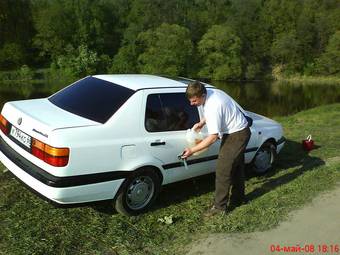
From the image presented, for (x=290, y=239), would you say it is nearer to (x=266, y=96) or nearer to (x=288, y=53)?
(x=266, y=96)

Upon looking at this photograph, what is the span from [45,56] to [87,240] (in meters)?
82.0

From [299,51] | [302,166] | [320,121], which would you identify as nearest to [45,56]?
[299,51]

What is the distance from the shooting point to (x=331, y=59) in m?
76.8

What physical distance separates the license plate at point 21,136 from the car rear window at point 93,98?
2.14 ft

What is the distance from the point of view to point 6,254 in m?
4.66

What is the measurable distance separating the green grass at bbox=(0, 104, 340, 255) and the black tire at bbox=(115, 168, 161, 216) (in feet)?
0.44

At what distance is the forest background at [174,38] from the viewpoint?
77375 millimetres

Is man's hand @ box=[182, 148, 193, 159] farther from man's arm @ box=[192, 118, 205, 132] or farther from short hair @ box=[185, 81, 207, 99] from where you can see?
short hair @ box=[185, 81, 207, 99]

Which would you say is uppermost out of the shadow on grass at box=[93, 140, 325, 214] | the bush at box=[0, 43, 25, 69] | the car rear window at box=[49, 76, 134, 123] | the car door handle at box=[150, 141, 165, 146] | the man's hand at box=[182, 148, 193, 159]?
the car rear window at box=[49, 76, 134, 123]

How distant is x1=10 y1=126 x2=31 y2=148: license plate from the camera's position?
5340 millimetres

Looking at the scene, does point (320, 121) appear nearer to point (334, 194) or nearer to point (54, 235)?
point (334, 194)

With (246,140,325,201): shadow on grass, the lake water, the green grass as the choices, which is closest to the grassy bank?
the lake water

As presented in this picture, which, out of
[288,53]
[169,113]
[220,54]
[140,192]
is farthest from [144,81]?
[288,53]

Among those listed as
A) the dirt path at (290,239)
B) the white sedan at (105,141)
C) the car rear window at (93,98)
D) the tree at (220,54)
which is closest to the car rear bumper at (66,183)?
the white sedan at (105,141)
